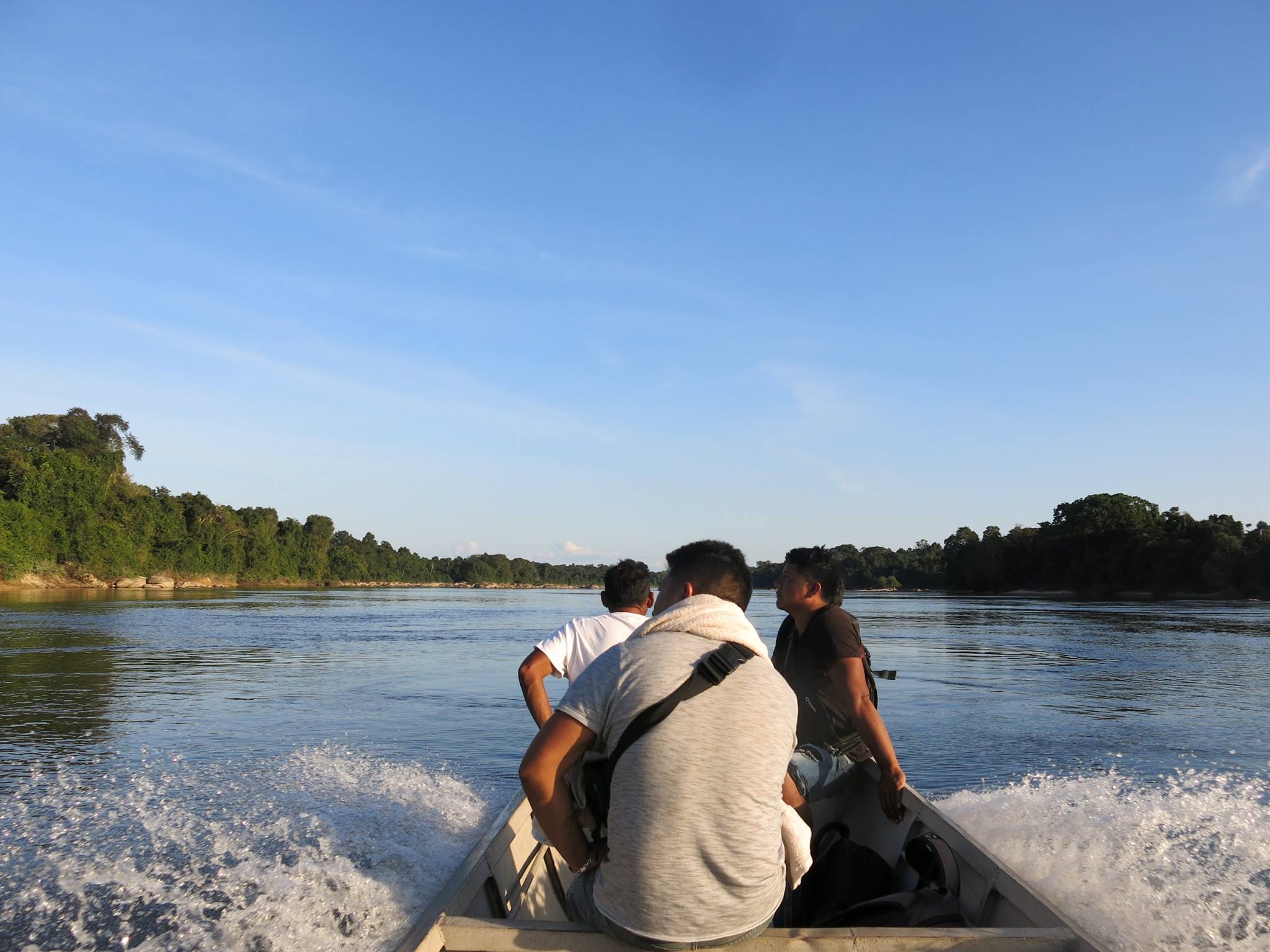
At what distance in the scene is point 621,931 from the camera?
268cm

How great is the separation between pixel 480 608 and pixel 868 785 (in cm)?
6439

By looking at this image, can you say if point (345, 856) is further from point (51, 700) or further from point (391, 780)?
point (51, 700)

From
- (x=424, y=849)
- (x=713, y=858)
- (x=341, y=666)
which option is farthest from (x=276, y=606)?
(x=713, y=858)

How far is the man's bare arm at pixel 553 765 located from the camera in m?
2.48

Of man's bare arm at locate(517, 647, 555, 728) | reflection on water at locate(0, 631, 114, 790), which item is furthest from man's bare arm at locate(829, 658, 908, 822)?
reflection on water at locate(0, 631, 114, 790)

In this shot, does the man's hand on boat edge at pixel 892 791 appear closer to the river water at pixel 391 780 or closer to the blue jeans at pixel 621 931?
the river water at pixel 391 780

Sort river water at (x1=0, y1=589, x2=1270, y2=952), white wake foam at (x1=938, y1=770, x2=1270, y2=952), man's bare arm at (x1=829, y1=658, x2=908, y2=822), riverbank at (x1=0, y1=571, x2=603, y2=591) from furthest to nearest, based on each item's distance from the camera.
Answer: riverbank at (x1=0, y1=571, x2=603, y2=591), river water at (x1=0, y1=589, x2=1270, y2=952), white wake foam at (x1=938, y1=770, x2=1270, y2=952), man's bare arm at (x1=829, y1=658, x2=908, y2=822)

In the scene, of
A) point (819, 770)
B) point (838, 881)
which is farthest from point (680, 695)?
point (819, 770)

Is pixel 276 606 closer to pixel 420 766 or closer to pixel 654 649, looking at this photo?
pixel 420 766

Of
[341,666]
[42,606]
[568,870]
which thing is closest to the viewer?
[568,870]

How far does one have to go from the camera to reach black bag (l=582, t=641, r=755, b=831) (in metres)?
2.44

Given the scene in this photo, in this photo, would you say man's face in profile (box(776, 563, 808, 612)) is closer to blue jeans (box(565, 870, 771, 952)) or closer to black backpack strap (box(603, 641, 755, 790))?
blue jeans (box(565, 870, 771, 952))

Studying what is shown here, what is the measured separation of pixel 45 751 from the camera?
1107 centimetres

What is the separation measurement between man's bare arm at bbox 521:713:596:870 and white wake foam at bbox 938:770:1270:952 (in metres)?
2.18
